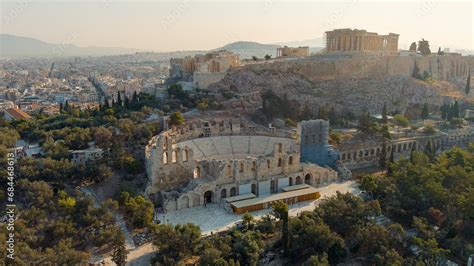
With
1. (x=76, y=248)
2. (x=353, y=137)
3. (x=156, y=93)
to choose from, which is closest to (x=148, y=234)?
(x=76, y=248)

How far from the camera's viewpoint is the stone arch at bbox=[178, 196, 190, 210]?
32031 millimetres

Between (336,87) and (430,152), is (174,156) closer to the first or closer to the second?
(430,152)

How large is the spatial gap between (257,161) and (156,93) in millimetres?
30367

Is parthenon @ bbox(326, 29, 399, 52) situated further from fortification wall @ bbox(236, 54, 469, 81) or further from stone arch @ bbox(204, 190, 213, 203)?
stone arch @ bbox(204, 190, 213, 203)

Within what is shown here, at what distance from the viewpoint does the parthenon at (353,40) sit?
81.8 m

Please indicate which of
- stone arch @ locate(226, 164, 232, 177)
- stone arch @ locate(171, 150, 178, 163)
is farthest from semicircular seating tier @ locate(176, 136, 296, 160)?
stone arch @ locate(226, 164, 232, 177)

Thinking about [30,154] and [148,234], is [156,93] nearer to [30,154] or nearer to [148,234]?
[30,154]

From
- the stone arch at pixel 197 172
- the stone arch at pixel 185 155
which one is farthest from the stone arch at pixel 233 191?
the stone arch at pixel 185 155

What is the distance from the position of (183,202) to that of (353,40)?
62.4 meters

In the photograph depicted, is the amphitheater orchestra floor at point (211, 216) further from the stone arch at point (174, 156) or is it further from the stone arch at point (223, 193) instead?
the stone arch at point (174, 156)

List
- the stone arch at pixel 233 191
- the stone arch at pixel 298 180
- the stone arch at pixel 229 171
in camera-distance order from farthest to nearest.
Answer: the stone arch at pixel 298 180 → the stone arch at pixel 233 191 → the stone arch at pixel 229 171

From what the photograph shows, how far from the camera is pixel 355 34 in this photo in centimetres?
8169

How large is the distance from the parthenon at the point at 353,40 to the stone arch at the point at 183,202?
201ft

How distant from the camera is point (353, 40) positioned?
269 feet
